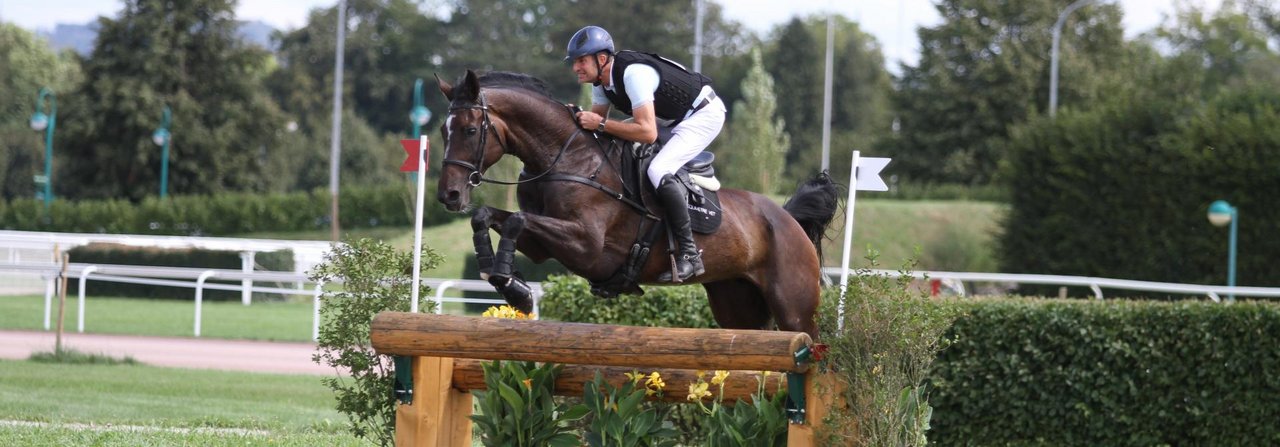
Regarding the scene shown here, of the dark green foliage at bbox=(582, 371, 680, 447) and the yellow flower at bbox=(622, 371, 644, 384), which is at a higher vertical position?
the yellow flower at bbox=(622, 371, 644, 384)

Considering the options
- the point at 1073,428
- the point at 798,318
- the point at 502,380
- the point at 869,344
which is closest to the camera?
the point at 869,344

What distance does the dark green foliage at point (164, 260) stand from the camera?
21641 mm

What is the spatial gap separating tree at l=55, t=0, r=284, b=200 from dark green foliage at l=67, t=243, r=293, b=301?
68.4 feet

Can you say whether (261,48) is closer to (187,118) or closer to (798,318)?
(187,118)

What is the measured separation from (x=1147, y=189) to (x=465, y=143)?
2027 cm

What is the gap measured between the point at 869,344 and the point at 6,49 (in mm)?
66488

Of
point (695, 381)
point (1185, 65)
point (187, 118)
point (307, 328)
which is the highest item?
point (1185, 65)

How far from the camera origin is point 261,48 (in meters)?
44.9

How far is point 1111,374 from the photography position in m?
7.85

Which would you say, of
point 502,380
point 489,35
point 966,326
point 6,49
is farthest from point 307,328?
point 6,49

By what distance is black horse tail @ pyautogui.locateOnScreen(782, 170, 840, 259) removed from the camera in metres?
6.77

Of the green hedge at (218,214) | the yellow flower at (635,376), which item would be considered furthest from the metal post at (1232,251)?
the green hedge at (218,214)

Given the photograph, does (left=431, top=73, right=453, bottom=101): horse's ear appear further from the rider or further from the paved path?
the paved path

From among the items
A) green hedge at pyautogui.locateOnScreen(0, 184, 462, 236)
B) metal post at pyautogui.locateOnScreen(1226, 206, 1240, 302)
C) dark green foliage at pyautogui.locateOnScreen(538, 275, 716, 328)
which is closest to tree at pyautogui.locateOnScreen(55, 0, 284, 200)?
green hedge at pyautogui.locateOnScreen(0, 184, 462, 236)
